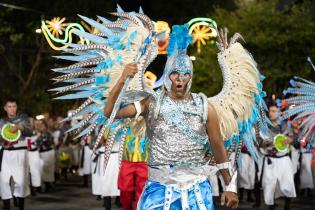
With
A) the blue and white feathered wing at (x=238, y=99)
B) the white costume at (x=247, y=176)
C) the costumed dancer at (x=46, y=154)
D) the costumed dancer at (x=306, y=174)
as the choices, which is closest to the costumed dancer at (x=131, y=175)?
the blue and white feathered wing at (x=238, y=99)

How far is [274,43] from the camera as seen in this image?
25.7 m

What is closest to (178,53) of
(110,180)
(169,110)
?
(169,110)

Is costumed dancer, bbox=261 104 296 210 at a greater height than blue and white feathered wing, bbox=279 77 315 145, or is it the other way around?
A: blue and white feathered wing, bbox=279 77 315 145

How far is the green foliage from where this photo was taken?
2569 cm

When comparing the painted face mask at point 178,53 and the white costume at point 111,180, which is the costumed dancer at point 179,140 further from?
the white costume at point 111,180

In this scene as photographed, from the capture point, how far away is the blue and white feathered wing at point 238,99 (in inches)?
Result: 276

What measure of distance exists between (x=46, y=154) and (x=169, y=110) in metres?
11.7

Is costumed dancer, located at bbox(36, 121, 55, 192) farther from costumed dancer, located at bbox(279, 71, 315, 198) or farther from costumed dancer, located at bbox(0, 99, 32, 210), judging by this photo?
costumed dancer, located at bbox(279, 71, 315, 198)

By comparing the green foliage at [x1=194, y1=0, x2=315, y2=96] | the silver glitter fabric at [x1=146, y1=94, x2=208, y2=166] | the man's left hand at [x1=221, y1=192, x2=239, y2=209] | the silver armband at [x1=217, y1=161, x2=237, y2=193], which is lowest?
the man's left hand at [x1=221, y1=192, x2=239, y2=209]

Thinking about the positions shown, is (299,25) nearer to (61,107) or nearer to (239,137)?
Result: (61,107)

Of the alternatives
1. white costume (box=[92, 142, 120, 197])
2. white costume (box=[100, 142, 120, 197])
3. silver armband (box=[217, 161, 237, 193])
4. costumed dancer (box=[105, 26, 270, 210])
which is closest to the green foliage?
white costume (box=[92, 142, 120, 197])

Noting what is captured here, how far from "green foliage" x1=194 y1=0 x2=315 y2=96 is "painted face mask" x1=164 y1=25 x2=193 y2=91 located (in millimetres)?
→ 19132

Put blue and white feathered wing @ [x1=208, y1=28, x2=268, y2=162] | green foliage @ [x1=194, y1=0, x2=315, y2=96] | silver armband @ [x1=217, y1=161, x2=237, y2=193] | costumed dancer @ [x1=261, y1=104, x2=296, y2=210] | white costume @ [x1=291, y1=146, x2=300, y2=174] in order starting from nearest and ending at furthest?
silver armband @ [x1=217, y1=161, x2=237, y2=193] → blue and white feathered wing @ [x1=208, y1=28, x2=268, y2=162] → costumed dancer @ [x1=261, y1=104, x2=296, y2=210] → white costume @ [x1=291, y1=146, x2=300, y2=174] → green foliage @ [x1=194, y1=0, x2=315, y2=96]

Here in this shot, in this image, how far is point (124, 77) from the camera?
6.14 metres
